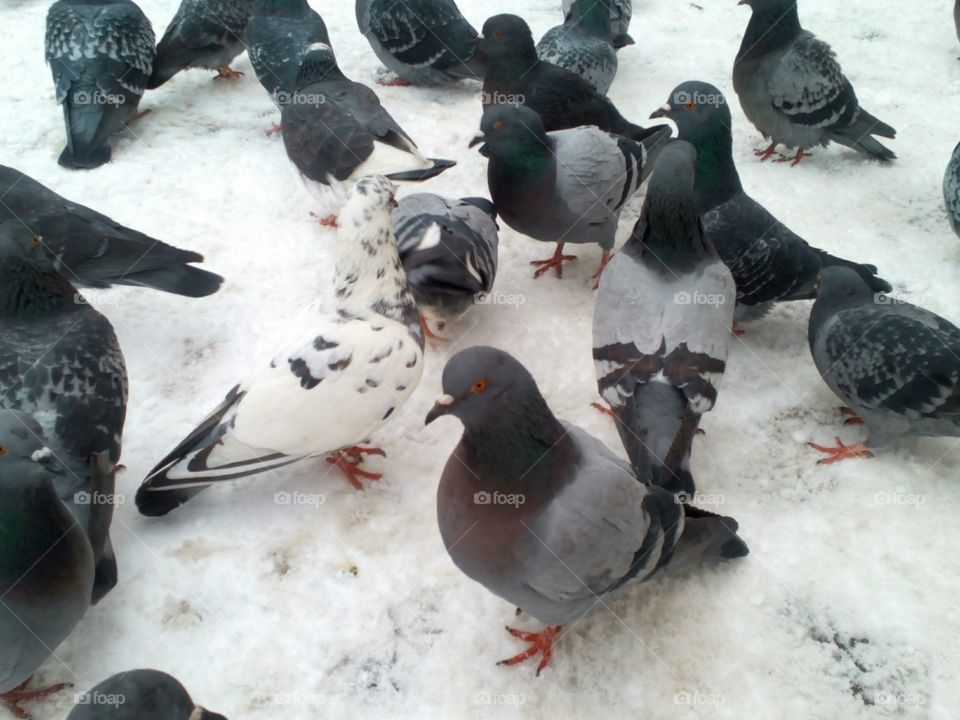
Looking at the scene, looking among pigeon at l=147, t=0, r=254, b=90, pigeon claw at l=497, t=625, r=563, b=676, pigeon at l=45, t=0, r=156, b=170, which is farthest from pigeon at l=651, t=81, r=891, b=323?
pigeon at l=45, t=0, r=156, b=170

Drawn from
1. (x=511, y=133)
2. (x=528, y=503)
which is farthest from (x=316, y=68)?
(x=528, y=503)

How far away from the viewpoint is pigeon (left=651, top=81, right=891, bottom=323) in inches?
196

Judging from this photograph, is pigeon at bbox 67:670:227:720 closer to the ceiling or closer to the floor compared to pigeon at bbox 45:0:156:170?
closer to the ceiling

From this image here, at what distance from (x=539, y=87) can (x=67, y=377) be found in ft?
13.8

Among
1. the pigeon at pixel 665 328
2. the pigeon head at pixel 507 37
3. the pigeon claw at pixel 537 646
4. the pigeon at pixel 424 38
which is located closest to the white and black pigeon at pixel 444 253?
the pigeon at pixel 665 328

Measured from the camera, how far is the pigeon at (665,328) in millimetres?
3898

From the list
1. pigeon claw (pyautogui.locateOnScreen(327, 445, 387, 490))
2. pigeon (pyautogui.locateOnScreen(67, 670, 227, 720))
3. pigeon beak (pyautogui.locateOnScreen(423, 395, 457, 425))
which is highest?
pigeon beak (pyautogui.locateOnScreen(423, 395, 457, 425))

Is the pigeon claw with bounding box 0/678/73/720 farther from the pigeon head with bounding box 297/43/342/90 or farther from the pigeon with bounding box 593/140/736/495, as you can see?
the pigeon head with bounding box 297/43/342/90

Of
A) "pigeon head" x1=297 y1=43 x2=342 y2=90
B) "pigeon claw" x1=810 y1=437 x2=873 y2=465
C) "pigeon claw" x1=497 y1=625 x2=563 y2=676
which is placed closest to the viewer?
"pigeon claw" x1=497 y1=625 x2=563 y2=676

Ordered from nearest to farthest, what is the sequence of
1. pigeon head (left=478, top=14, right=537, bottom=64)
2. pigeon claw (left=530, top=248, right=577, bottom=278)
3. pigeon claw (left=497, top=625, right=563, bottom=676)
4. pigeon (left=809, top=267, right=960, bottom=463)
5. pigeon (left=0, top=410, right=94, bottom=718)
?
pigeon (left=0, top=410, right=94, bottom=718) < pigeon claw (left=497, top=625, right=563, bottom=676) < pigeon (left=809, top=267, right=960, bottom=463) < pigeon claw (left=530, top=248, right=577, bottom=278) < pigeon head (left=478, top=14, right=537, bottom=64)

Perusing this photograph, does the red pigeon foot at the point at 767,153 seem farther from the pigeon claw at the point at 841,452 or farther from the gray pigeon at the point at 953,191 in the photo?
the pigeon claw at the point at 841,452

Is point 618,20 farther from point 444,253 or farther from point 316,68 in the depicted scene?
point 444,253

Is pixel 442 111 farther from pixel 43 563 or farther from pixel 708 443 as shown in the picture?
pixel 43 563

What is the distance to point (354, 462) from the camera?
14.3 ft
